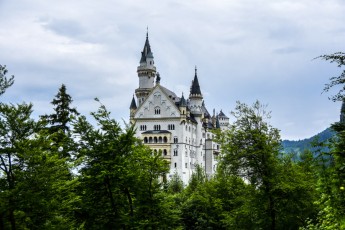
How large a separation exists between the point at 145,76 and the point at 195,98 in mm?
14459

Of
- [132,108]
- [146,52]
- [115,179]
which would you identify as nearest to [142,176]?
[115,179]

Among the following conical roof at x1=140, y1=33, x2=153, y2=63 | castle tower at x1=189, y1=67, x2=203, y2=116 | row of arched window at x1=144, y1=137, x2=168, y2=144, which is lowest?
row of arched window at x1=144, y1=137, x2=168, y2=144

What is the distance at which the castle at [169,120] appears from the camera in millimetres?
110125

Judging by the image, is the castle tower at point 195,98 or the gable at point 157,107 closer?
the gable at point 157,107

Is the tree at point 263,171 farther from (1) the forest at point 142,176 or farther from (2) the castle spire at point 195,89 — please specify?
(2) the castle spire at point 195,89

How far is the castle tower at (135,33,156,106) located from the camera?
Answer: 4587 inches

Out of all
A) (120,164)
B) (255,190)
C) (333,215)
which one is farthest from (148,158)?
(333,215)

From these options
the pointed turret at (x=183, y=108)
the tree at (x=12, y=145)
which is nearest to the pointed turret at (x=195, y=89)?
the pointed turret at (x=183, y=108)

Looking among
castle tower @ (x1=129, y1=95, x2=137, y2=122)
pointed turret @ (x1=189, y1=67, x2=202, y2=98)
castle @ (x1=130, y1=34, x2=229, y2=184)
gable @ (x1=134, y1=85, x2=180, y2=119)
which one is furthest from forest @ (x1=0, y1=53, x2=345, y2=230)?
pointed turret @ (x1=189, y1=67, x2=202, y2=98)

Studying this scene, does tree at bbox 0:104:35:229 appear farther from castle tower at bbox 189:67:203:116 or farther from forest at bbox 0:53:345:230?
castle tower at bbox 189:67:203:116

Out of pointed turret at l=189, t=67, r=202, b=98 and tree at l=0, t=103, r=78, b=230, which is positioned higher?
pointed turret at l=189, t=67, r=202, b=98

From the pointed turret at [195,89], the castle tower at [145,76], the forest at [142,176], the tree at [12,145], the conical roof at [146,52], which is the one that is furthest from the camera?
the pointed turret at [195,89]

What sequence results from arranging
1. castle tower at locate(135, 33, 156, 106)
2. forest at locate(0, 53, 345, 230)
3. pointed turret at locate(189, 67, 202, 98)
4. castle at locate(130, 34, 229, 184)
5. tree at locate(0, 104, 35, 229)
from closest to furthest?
tree at locate(0, 104, 35, 229) < forest at locate(0, 53, 345, 230) < castle at locate(130, 34, 229, 184) < castle tower at locate(135, 33, 156, 106) < pointed turret at locate(189, 67, 202, 98)

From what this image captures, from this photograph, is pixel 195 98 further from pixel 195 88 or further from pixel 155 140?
pixel 155 140
